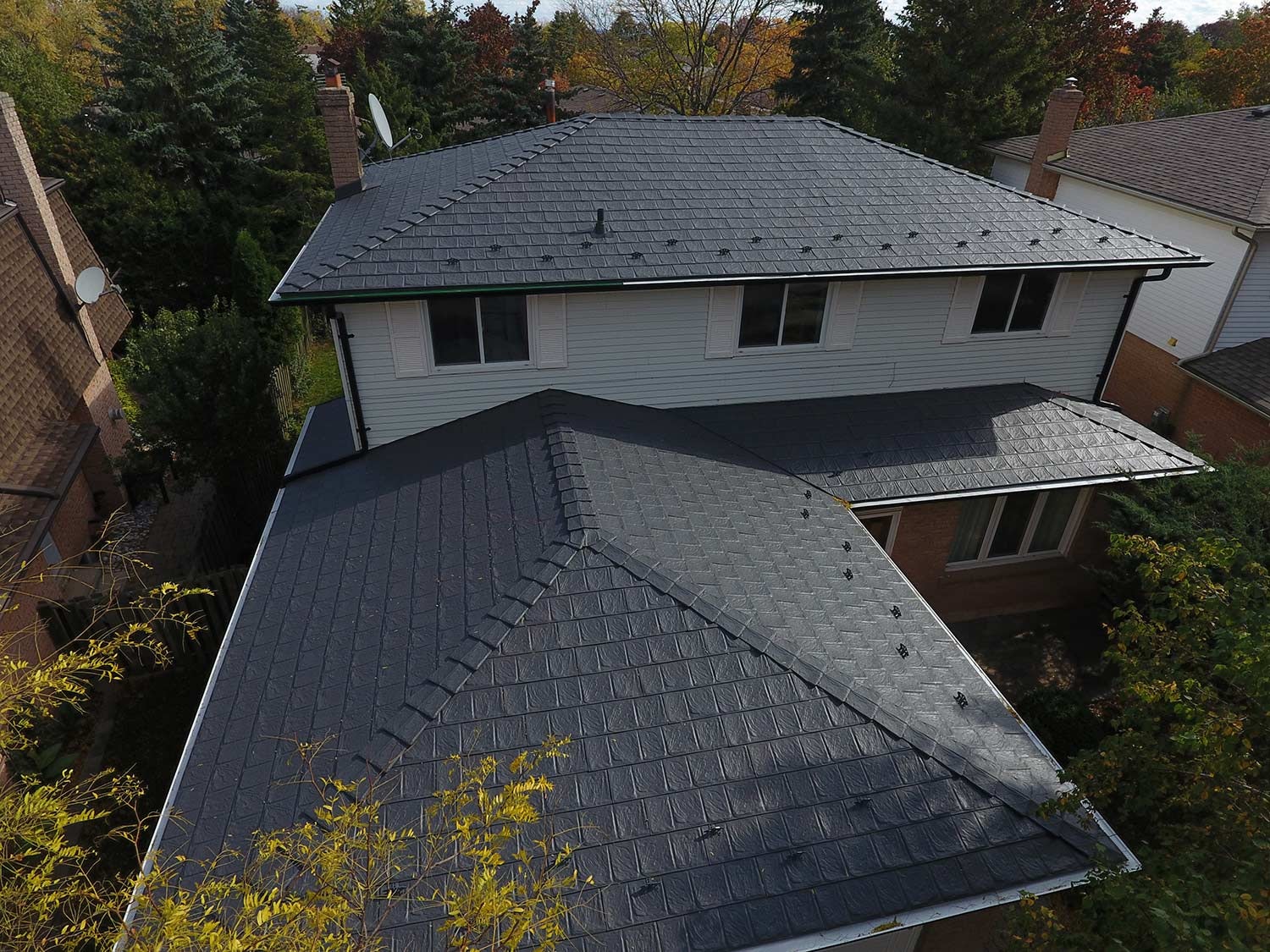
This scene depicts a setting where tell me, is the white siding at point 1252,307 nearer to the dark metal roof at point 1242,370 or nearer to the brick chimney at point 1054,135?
the dark metal roof at point 1242,370

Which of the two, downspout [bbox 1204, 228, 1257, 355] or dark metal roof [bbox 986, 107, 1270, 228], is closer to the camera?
downspout [bbox 1204, 228, 1257, 355]

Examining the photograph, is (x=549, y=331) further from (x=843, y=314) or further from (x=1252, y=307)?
(x=1252, y=307)

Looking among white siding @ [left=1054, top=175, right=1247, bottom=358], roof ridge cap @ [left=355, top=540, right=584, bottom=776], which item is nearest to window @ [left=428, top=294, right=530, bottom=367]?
roof ridge cap @ [left=355, top=540, right=584, bottom=776]

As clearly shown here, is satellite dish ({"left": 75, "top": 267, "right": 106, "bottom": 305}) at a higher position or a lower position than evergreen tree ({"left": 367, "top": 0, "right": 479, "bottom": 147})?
lower

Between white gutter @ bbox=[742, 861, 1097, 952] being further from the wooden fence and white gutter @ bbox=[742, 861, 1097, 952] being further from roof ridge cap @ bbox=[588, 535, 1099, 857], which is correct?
the wooden fence

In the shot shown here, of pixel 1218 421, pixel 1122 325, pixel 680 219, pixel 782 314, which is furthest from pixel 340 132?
pixel 1218 421

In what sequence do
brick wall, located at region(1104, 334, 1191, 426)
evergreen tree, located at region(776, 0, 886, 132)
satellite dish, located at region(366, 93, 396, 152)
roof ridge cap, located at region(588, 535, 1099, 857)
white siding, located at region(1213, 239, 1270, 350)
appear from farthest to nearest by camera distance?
evergreen tree, located at region(776, 0, 886, 132)
brick wall, located at region(1104, 334, 1191, 426)
white siding, located at region(1213, 239, 1270, 350)
satellite dish, located at region(366, 93, 396, 152)
roof ridge cap, located at region(588, 535, 1099, 857)

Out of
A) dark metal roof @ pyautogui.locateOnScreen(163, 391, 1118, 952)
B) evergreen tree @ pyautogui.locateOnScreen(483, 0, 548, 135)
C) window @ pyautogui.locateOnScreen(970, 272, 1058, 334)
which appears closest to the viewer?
dark metal roof @ pyautogui.locateOnScreen(163, 391, 1118, 952)

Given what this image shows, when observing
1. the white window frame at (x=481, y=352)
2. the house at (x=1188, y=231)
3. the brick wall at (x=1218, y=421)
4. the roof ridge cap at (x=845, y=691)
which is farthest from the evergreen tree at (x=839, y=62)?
the roof ridge cap at (x=845, y=691)
